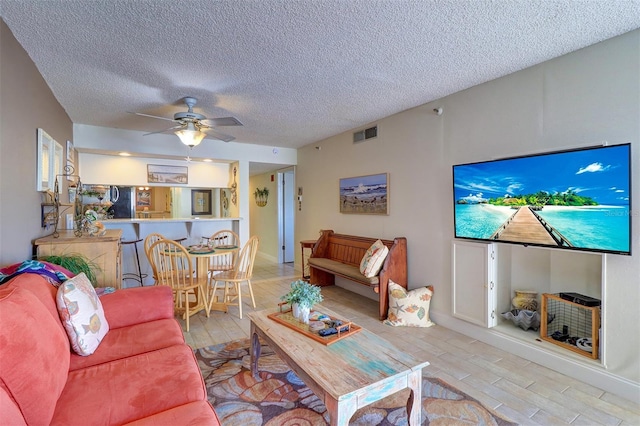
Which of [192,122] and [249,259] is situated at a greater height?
[192,122]

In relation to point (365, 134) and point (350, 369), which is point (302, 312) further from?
Answer: point (365, 134)

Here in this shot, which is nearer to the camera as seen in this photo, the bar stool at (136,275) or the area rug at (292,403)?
the area rug at (292,403)

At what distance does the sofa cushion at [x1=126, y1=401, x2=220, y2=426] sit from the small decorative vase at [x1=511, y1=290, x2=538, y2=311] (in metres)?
2.88

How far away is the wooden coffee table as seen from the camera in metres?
1.44

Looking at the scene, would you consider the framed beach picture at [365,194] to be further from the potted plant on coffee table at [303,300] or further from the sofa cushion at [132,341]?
the sofa cushion at [132,341]

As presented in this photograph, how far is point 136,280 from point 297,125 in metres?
3.51

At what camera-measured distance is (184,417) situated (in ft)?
4.07

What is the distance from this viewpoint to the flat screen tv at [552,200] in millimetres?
2105

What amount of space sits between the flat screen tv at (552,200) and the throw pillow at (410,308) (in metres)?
0.82

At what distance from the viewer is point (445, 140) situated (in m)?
3.38

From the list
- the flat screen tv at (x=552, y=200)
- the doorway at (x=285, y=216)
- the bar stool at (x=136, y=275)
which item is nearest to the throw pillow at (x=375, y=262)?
the flat screen tv at (x=552, y=200)

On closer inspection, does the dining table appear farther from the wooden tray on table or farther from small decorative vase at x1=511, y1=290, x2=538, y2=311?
small decorative vase at x1=511, y1=290, x2=538, y2=311

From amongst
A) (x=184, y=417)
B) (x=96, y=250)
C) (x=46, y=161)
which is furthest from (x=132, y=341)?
(x=46, y=161)

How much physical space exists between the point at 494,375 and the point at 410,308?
107cm
